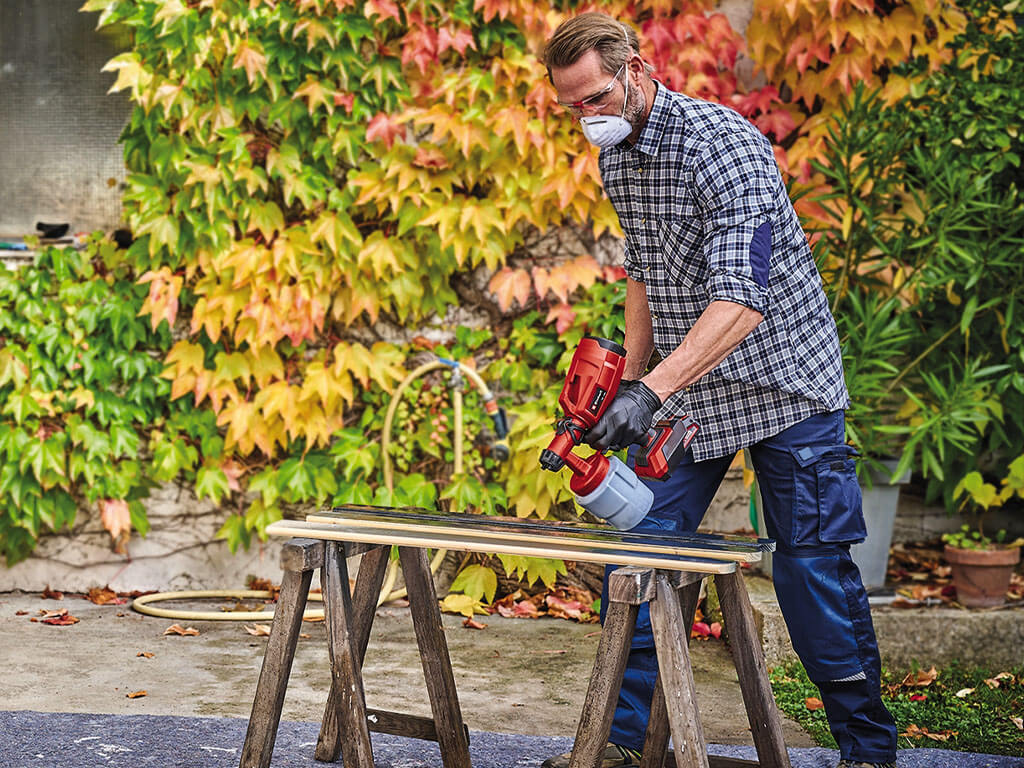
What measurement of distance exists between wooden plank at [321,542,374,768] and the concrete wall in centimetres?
276

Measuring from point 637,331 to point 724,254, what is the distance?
1.79 ft

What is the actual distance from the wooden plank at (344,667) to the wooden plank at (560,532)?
136 mm

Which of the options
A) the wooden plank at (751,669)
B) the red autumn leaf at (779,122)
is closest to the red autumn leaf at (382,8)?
the red autumn leaf at (779,122)

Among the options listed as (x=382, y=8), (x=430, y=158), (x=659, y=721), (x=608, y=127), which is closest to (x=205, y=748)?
(x=659, y=721)

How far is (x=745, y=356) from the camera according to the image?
2.55 meters

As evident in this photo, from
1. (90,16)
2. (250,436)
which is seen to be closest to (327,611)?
(250,436)

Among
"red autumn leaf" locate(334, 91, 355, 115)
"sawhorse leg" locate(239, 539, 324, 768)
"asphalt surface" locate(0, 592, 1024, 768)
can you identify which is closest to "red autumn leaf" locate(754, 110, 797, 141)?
"red autumn leaf" locate(334, 91, 355, 115)

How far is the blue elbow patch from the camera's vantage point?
230cm

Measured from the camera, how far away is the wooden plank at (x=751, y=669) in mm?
2379

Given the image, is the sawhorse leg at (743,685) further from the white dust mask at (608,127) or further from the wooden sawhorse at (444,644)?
the white dust mask at (608,127)

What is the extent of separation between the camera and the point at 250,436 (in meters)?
4.44

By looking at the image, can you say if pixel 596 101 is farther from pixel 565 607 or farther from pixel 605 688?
pixel 565 607

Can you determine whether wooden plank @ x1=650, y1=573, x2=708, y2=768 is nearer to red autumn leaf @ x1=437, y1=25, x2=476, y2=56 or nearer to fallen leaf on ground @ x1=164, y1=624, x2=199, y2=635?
fallen leaf on ground @ x1=164, y1=624, x2=199, y2=635

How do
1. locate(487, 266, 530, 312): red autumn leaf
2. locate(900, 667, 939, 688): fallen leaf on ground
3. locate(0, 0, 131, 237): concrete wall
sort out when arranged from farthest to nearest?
locate(0, 0, 131, 237): concrete wall < locate(487, 266, 530, 312): red autumn leaf < locate(900, 667, 939, 688): fallen leaf on ground
